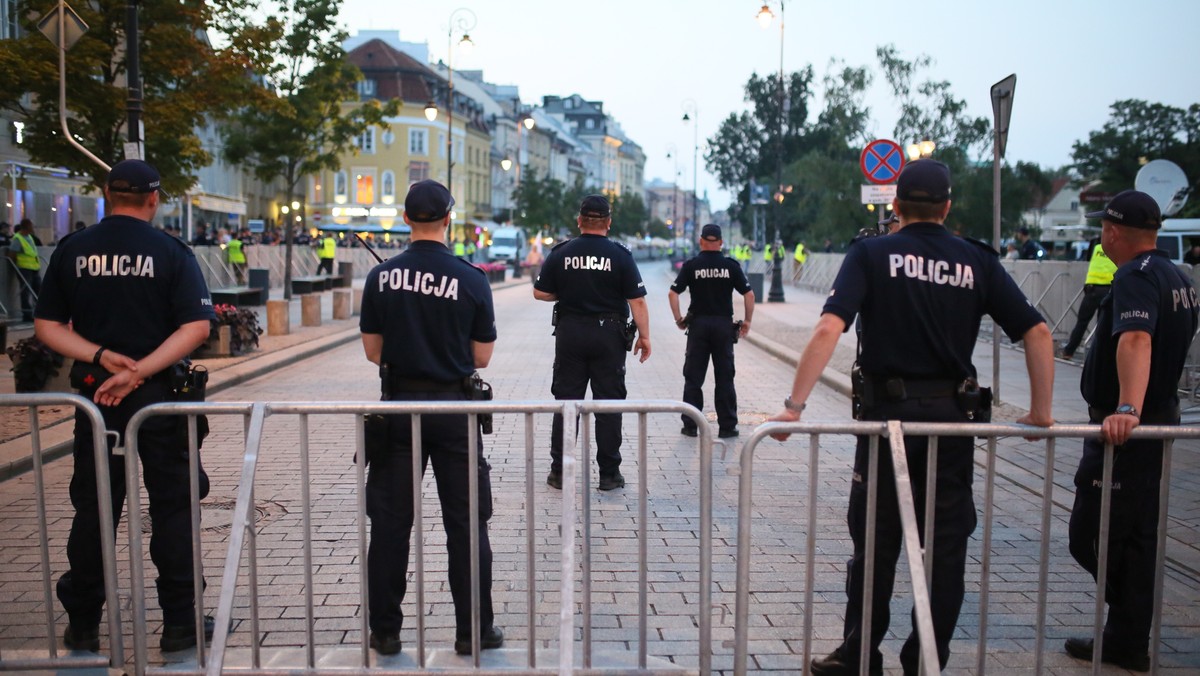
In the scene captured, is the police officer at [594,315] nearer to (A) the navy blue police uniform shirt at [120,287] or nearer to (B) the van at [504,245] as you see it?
(A) the navy blue police uniform shirt at [120,287]

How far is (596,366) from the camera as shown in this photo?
739 cm

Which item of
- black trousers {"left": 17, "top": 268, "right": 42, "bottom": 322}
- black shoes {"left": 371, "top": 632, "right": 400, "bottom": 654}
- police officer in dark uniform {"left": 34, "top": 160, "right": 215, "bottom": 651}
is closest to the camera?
black shoes {"left": 371, "top": 632, "right": 400, "bottom": 654}

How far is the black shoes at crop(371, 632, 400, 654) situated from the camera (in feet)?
13.9

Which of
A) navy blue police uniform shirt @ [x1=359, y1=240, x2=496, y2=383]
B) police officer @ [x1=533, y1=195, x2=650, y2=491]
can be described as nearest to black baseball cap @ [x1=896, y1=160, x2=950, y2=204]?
navy blue police uniform shirt @ [x1=359, y1=240, x2=496, y2=383]

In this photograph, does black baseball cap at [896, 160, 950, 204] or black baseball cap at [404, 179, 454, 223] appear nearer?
black baseball cap at [896, 160, 950, 204]

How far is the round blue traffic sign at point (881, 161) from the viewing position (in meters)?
14.6

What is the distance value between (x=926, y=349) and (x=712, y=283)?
5.58 meters

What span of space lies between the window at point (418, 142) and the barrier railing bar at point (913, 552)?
276ft

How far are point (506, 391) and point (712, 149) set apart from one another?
72719 millimetres

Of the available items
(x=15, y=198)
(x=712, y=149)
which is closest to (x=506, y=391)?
(x=15, y=198)

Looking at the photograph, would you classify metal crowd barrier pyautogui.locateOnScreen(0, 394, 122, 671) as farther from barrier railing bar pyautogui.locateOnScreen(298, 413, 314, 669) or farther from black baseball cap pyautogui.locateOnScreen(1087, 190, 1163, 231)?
black baseball cap pyautogui.locateOnScreen(1087, 190, 1163, 231)

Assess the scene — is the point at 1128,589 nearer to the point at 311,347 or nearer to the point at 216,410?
the point at 216,410

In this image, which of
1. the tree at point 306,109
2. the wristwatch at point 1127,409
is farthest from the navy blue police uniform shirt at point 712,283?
the tree at point 306,109

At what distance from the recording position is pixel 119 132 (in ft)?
57.4
